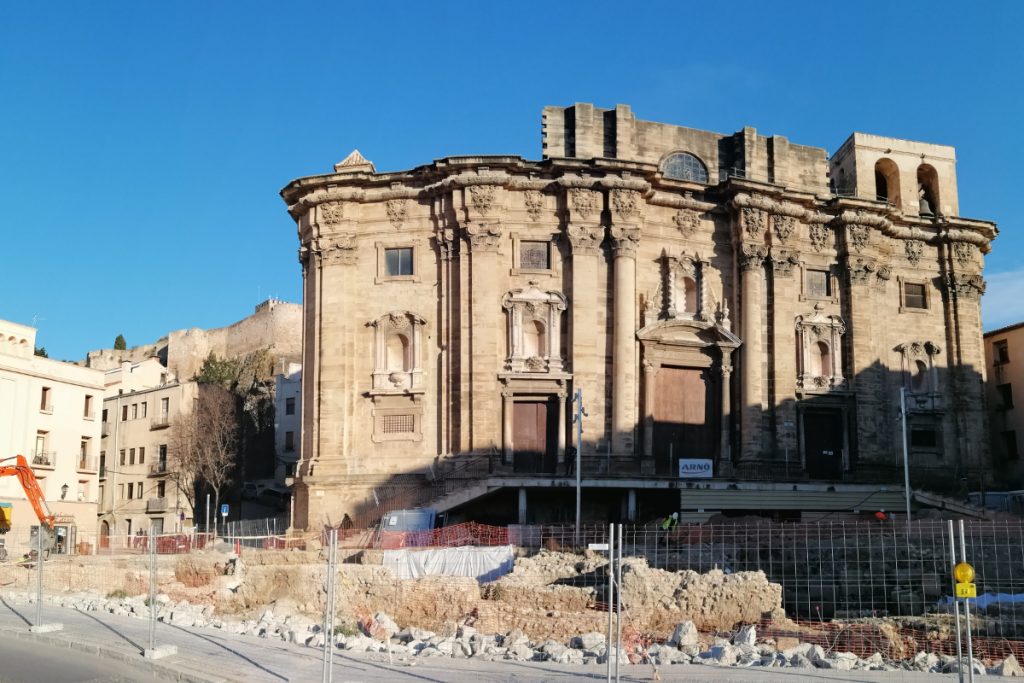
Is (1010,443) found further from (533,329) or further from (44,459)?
(44,459)

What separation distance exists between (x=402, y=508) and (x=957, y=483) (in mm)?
22666

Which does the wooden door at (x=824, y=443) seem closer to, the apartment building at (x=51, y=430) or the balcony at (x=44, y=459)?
the apartment building at (x=51, y=430)

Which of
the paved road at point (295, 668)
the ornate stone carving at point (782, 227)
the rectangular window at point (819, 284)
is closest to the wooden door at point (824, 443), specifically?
the rectangular window at point (819, 284)

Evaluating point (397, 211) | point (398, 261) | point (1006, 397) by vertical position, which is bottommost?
point (1006, 397)

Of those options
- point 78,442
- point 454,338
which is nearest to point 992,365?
point 454,338

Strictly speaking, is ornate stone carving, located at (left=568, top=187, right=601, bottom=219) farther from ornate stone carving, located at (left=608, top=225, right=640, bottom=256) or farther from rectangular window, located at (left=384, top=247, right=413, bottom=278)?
rectangular window, located at (left=384, top=247, right=413, bottom=278)

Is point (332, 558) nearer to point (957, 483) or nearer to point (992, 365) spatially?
point (957, 483)

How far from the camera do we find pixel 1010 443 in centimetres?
5012

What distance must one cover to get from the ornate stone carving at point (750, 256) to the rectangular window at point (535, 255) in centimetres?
801

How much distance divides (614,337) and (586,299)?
5.93ft

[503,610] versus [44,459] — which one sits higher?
[44,459]

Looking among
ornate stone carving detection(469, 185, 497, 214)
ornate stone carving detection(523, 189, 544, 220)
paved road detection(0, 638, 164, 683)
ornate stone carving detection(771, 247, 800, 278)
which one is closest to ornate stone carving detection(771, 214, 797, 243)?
ornate stone carving detection(771, 247, 800, 278)

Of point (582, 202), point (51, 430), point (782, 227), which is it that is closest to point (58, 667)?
point (582, 202)

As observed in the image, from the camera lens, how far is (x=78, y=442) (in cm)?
5191
